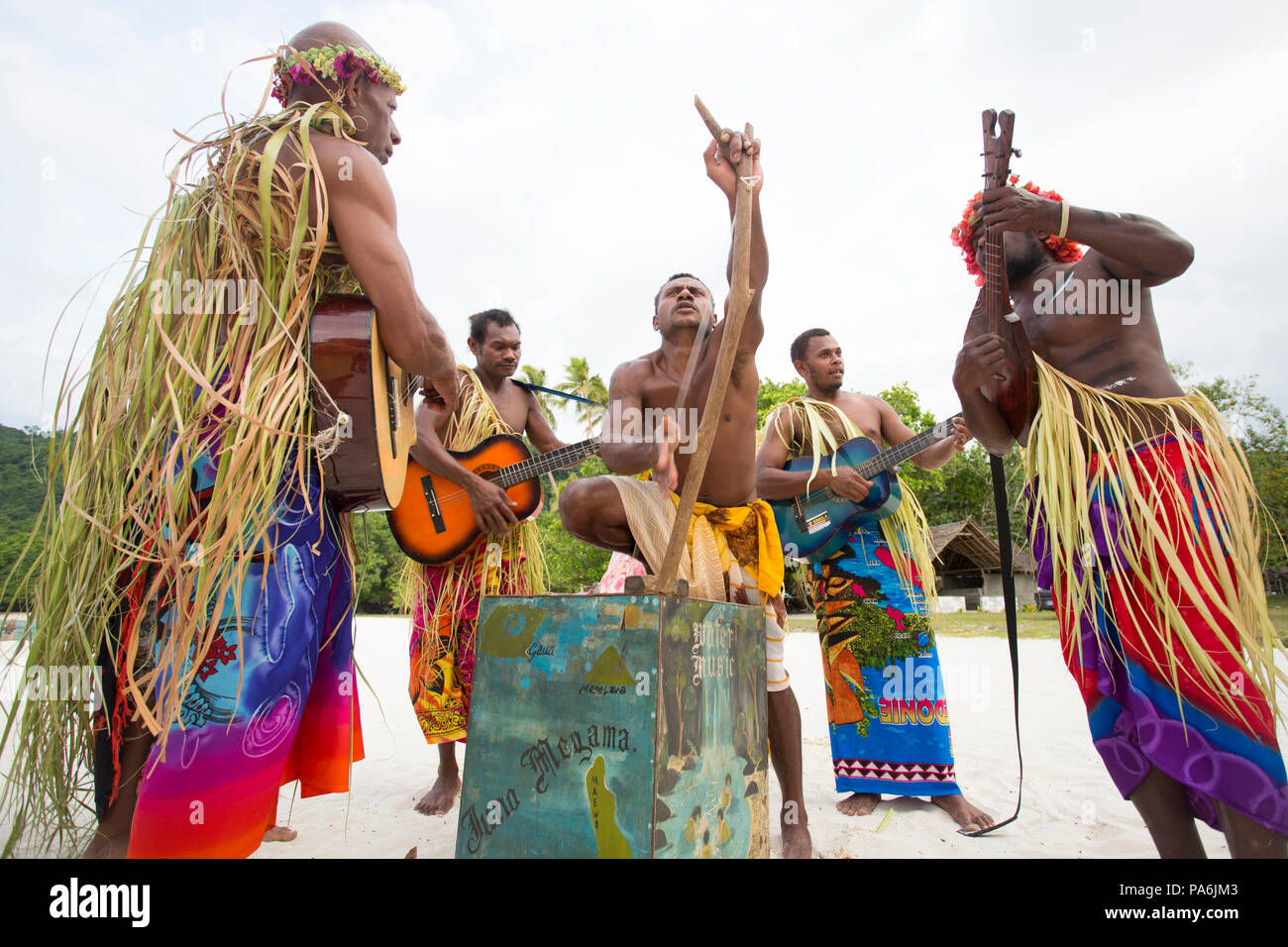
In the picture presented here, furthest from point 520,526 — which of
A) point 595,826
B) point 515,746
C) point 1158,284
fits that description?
point 1158,284

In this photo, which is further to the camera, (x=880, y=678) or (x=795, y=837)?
(x=880, y=678)

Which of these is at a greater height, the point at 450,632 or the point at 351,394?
the point at 351,394

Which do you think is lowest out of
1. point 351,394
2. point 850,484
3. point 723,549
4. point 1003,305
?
point 723,549

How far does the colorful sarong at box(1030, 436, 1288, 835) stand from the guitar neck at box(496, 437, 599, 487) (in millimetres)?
2329

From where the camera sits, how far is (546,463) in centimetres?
379

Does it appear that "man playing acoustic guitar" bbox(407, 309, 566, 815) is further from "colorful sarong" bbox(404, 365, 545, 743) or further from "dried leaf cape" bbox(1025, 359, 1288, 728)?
"dried leaf cape" bbox(1025, 359, 1288, 728)

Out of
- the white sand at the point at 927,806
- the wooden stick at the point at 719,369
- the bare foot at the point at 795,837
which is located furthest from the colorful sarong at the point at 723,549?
the white sand at the point at 927,806

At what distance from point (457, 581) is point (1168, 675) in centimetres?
278

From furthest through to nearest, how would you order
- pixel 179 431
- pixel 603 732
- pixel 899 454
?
pixel 899 454, pixel 603 732, pixel 179 431

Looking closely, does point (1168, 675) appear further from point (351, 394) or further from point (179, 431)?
point (179, 431)

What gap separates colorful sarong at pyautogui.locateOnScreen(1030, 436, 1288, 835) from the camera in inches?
66.6

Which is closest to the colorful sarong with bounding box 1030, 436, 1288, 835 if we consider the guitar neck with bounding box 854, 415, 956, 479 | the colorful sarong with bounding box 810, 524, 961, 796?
the colorful sarong with bounding box 810, 524, 961, 796

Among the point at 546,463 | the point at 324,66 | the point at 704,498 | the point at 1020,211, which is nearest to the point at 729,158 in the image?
the point at 1020,211
